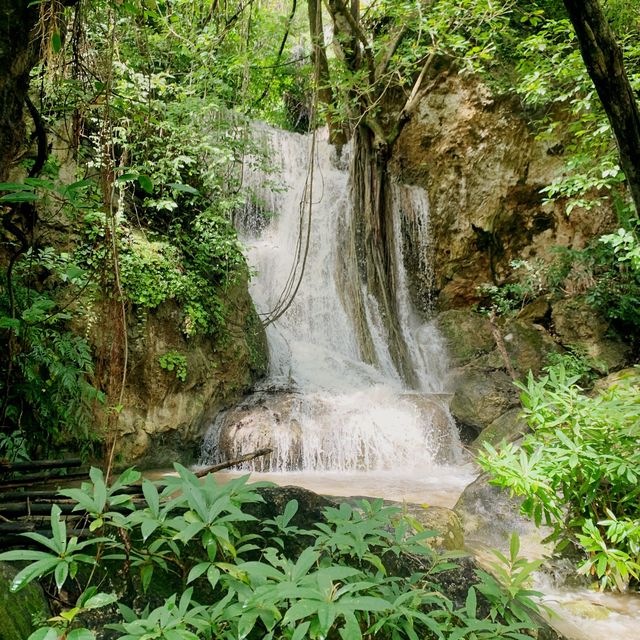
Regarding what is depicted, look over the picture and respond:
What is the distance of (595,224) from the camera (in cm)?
900

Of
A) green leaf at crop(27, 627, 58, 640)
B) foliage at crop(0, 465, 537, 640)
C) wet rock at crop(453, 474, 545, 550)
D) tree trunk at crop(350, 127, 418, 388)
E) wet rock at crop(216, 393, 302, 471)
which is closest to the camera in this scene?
green leaf at crop(27, 627, 58, 640)

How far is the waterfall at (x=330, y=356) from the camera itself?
256 inches

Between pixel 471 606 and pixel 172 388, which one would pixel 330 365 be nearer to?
pixel 172 388

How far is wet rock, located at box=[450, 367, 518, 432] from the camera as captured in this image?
699 centimetres

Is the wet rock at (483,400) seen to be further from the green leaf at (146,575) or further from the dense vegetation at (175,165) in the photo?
the green leaf at (146,575)

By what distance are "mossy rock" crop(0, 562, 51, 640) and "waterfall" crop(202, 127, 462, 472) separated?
4589 mm

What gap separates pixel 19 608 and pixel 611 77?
2.18 metres

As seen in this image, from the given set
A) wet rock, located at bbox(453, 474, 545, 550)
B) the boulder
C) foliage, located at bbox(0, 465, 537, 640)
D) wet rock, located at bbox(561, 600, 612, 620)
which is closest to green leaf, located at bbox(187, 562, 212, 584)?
foliage, located at bbox(0, 465, 537, 640)

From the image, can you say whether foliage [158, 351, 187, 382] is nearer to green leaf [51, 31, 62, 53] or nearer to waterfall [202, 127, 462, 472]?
waterfall [202, 127, 462, 472]

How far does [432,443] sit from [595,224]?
5.63m

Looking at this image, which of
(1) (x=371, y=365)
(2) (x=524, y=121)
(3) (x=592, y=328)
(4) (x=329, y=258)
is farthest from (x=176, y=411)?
(2) (x=524, y=121)

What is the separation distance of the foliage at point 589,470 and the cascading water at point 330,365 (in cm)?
247

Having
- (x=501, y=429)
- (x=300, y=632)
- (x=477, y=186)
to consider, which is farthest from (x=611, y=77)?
(x=477, y=186)

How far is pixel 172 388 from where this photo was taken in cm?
621
